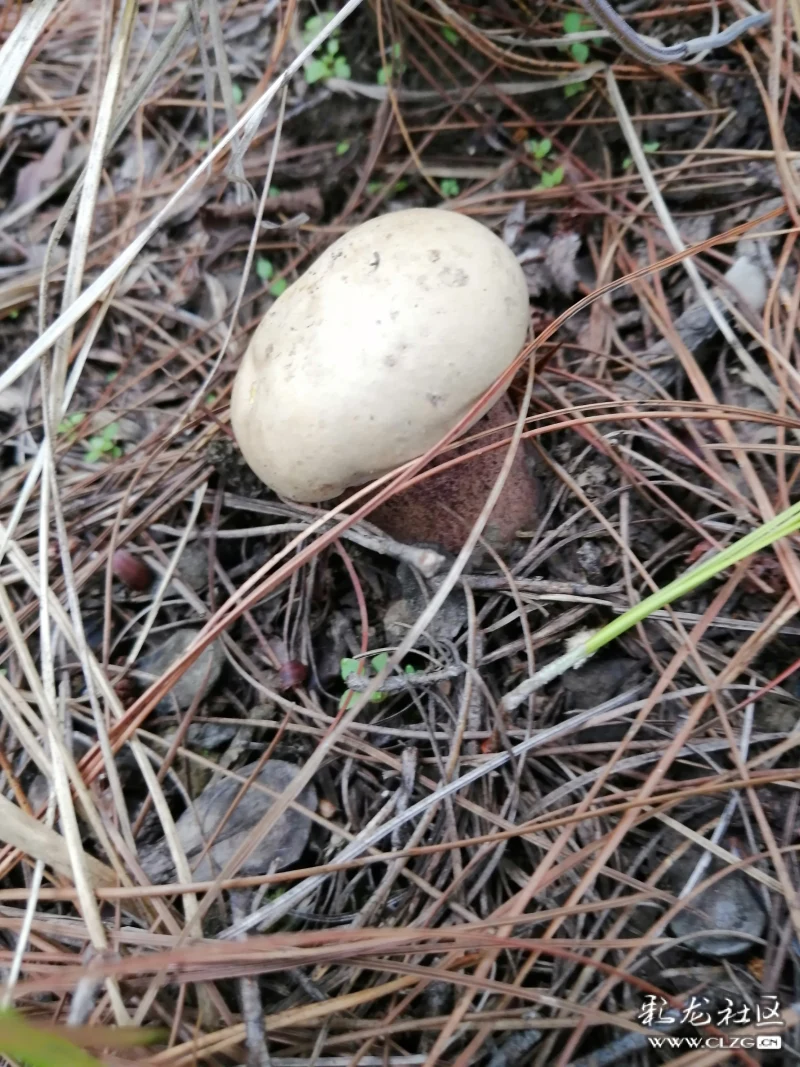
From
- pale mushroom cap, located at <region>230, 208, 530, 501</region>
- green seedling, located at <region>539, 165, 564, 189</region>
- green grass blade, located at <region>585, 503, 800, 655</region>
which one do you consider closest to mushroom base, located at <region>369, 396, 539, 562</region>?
pale mushroom cap, located at <region>230, 208, 530, 501</region>

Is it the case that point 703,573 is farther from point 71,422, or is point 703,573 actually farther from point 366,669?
point 71,422

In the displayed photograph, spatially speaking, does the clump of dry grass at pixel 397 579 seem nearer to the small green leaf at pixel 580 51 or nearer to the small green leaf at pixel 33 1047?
the small green leaf at pixel 580 51

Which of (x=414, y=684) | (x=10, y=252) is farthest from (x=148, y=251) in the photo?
(x=414, y=684)

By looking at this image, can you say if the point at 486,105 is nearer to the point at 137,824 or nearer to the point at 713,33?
the point at 713,33

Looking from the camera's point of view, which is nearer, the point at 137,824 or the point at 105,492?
the point at 137,824

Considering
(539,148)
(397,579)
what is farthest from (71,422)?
(539,148)

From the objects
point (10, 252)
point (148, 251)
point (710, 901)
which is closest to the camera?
point (710, 901)
